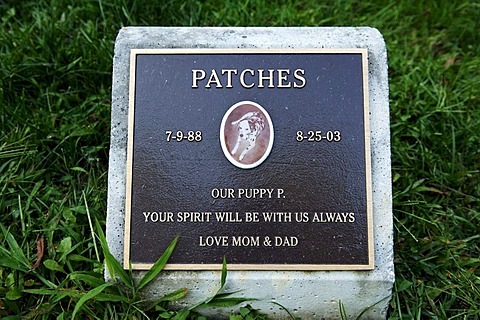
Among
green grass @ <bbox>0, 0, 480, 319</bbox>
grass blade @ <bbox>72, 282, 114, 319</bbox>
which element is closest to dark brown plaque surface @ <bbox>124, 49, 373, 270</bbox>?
grass blade @ <bbox>72, 282, 114, 319</bbox>

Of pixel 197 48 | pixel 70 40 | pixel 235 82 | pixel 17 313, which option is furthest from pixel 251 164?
pixel 70 40

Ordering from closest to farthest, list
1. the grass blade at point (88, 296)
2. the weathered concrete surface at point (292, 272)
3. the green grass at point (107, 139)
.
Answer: the grass blade at point (88, 296)
the weathered concrete surface at point (292, 272)
the green grass at point (107, 139)

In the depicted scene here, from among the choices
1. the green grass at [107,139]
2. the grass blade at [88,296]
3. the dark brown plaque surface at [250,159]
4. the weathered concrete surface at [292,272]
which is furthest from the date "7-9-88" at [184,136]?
the grass blade at [88,296]

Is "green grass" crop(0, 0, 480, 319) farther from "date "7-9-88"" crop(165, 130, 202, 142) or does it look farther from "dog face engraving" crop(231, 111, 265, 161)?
"dog face engraving" crop(231, 111, 265, 161)

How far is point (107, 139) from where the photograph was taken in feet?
9.57

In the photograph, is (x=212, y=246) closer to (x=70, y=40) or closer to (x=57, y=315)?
(x=57, y=315)

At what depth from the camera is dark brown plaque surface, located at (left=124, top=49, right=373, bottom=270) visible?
2340 millimetres

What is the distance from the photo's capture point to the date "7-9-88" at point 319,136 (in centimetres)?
241

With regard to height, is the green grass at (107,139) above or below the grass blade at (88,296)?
above

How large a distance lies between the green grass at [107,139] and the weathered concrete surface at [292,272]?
0.14 meters

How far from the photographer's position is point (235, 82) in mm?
2451

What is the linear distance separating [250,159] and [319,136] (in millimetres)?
318

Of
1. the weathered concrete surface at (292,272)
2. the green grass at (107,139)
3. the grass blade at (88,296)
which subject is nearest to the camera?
the grass blade at (88,296)

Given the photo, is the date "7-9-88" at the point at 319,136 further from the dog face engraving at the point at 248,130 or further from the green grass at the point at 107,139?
the green grass at the point at 107,139
